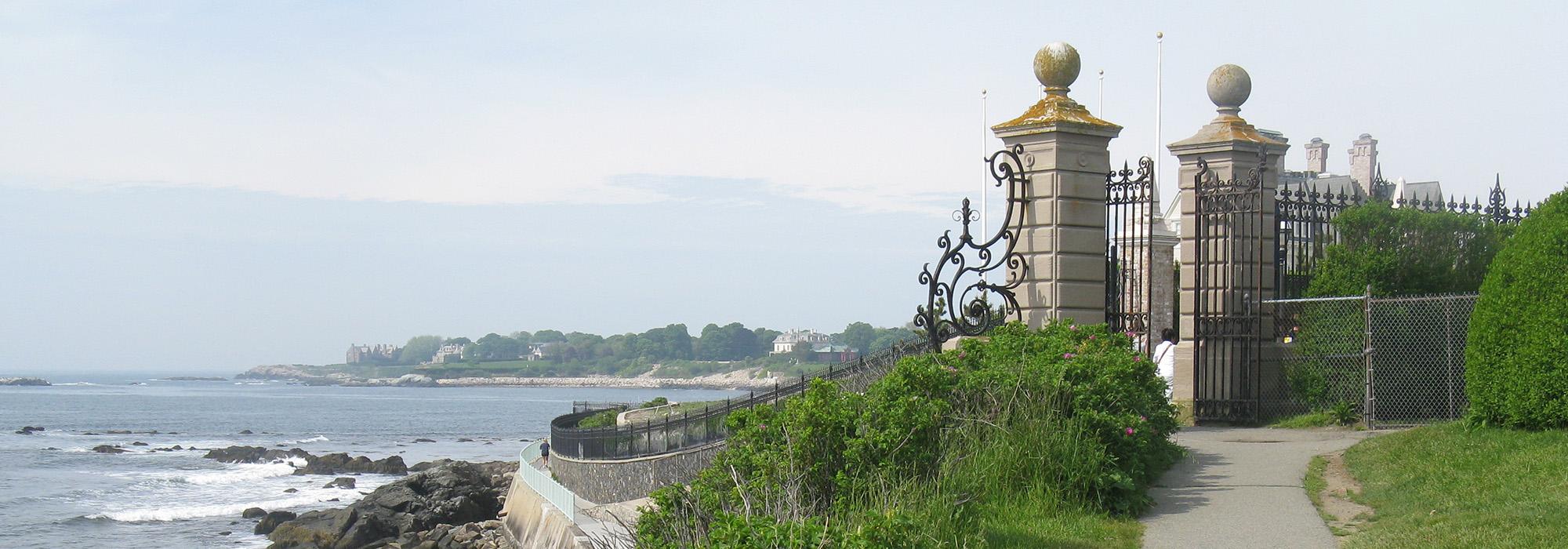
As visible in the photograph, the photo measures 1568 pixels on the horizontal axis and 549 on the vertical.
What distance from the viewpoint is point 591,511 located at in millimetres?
21328

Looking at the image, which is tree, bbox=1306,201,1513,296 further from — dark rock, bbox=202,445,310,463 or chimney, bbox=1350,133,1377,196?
dark rock, bbox=202,445,310,463

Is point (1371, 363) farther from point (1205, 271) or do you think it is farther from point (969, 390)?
point (969, 390)

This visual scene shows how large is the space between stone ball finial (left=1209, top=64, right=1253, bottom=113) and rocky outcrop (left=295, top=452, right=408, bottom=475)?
154ft

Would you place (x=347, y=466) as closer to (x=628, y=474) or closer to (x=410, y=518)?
(x=410, y=518)

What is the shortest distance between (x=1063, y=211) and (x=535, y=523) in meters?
12.8

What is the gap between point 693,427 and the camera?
2252cm

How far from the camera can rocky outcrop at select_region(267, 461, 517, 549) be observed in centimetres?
3042

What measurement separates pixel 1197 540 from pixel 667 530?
3578 mm

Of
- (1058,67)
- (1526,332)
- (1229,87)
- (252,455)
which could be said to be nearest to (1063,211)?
(1058,67)

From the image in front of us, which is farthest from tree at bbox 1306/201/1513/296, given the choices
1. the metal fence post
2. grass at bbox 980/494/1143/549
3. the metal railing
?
grass at bbox 980/494/1143/549

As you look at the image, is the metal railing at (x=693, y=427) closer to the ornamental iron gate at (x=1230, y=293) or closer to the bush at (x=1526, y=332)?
the ornamental iron gate at (x=1230, y=293)

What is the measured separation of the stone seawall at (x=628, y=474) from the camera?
21281 mm

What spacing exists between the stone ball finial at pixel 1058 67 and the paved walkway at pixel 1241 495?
4.11 m

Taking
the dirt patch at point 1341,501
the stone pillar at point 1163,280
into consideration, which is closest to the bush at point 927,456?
the dirt patch at point 1341,501
